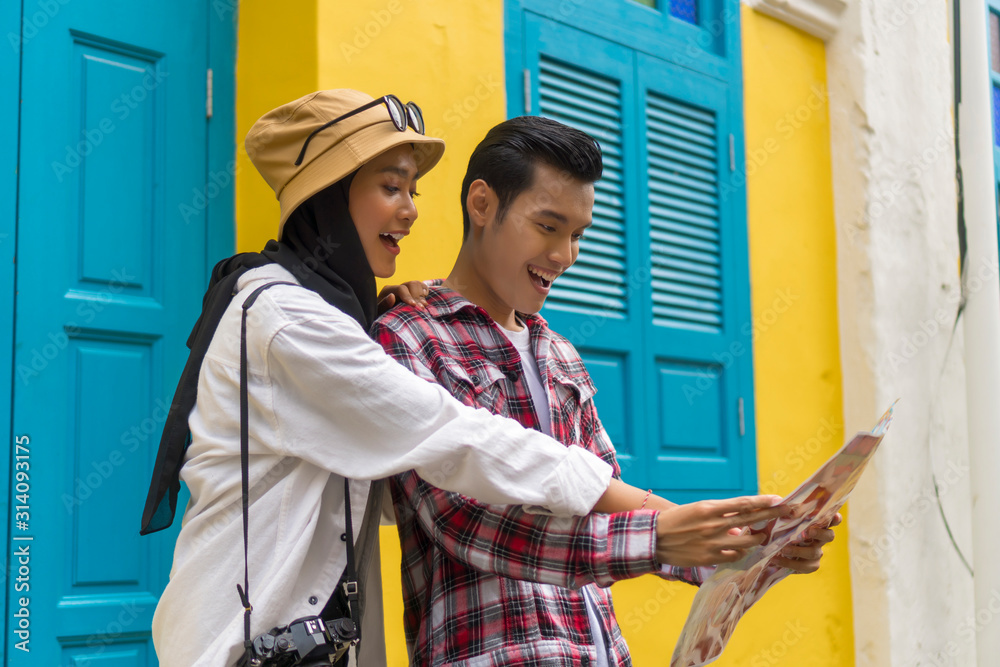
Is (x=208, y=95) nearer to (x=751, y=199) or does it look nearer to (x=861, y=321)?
(x=751, y=199)

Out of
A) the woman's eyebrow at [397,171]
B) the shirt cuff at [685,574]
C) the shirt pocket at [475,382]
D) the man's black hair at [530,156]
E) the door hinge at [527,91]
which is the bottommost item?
the shirt cuff at [685,574]

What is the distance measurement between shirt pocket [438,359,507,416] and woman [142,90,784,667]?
228 millimetres

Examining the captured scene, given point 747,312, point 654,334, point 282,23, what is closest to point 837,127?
point 747,312

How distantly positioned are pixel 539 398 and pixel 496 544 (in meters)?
0.45

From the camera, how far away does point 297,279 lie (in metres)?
1.89

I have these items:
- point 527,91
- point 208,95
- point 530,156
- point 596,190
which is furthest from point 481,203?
point 596,190

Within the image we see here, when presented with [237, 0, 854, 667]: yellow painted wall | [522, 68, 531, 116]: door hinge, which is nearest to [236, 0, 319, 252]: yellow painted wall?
[237, 0, 854, 667]: yellow painted wall

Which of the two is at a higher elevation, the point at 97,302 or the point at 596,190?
the point at 596,190

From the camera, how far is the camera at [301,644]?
1653 mm

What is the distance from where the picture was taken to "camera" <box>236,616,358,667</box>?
1653 mm

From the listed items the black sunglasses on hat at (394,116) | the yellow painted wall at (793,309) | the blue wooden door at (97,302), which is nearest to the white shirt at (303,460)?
the black sunglasses on hat at (394,116)

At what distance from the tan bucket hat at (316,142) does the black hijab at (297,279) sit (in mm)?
46

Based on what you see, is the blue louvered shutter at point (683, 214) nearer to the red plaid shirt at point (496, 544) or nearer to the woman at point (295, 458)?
the red plaid shirt at point (496, 544)

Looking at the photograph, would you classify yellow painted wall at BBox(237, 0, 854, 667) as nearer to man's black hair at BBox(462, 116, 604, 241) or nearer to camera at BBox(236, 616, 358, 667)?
man's black hair at BBox(462, 116, 604, 241)
